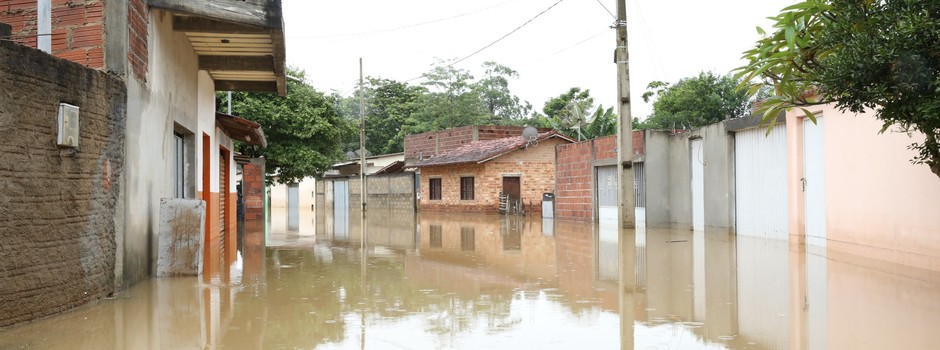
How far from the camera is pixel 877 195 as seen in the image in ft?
40.3

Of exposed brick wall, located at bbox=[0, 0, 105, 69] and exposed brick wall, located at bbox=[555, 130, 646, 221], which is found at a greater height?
exposed brick wall, located at bbox=[0, 0, 105, 69]

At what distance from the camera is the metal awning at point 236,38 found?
10.1m

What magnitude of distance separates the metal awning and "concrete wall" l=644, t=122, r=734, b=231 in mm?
9876

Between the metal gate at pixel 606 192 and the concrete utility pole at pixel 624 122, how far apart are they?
16.5ft

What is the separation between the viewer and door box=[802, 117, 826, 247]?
14305mm

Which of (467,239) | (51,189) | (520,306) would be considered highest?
(51,189)

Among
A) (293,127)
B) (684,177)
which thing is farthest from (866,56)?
(293,127)

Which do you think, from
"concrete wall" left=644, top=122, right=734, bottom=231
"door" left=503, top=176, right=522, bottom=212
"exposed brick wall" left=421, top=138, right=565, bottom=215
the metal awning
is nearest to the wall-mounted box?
the metal awning

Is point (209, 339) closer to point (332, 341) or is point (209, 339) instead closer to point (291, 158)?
point (332, 341)

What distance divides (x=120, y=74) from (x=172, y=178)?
155 inches

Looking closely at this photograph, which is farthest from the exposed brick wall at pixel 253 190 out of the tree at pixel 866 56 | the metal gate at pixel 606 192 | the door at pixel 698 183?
the tree at pixel 866 56

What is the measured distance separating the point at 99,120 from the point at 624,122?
1352 cm

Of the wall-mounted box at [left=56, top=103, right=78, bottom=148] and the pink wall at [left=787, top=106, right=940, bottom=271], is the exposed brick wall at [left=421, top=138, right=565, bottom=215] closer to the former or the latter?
the pink wall at [left=787, top=106, right=940, bottom=271]

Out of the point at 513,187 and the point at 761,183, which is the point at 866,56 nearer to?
the point at 761,183
